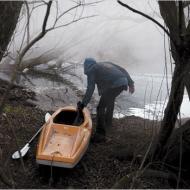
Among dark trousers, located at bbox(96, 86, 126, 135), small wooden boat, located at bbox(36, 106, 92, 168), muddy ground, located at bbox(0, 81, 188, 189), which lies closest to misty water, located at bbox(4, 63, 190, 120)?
muddy ground, located at bbox(0, 81, 188, 189)

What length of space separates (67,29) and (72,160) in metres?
10.9

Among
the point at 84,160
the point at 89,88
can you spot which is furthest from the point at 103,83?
the point at 84,160

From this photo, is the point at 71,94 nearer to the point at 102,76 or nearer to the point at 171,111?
the point at 102,76

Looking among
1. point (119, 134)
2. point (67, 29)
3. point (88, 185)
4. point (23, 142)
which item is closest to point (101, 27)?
point (67, 29)

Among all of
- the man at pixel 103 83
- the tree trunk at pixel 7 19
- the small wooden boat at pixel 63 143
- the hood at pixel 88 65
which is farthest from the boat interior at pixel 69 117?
the tree trunk at pixel 7 19

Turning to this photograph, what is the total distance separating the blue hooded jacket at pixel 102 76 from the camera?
8391mm

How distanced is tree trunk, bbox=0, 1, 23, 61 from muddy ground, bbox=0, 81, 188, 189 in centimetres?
136

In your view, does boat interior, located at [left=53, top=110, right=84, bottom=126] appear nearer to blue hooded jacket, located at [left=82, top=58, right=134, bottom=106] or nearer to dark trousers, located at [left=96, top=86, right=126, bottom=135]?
blue hooded jacket, located at [left=82, top=58, right=134, bottom=106]

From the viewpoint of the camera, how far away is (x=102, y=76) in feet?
28.1

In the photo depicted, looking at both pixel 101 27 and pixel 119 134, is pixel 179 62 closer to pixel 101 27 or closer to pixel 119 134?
pixel 119 134

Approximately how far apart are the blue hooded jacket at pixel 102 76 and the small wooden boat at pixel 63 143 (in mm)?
703

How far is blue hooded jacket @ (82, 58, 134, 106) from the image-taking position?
839 centimetres

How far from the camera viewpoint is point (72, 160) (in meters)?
6.53

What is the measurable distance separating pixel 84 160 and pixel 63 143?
31.1 inches
